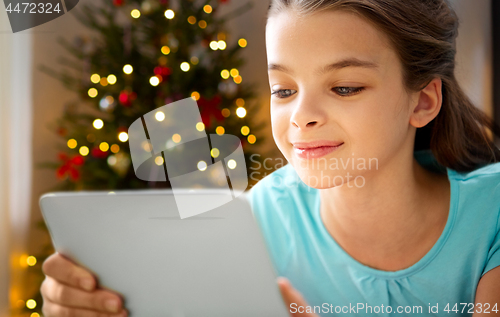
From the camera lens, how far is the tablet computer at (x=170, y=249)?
479 millimetres

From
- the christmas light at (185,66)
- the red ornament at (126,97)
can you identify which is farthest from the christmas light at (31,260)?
the christmas light at (185,66)

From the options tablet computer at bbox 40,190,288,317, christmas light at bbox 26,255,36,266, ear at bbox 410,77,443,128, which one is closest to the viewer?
tablet computer at bbox 40,190,288,317

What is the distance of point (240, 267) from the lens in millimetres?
490

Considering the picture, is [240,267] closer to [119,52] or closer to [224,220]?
[224,220]

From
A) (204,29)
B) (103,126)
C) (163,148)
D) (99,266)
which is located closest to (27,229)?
(103,126)

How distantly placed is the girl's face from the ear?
49mm

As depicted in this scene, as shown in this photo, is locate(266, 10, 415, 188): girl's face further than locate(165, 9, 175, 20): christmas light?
No

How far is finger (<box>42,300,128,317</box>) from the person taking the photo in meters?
0.55

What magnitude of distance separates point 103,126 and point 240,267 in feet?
3.62

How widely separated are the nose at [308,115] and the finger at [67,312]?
39 cm

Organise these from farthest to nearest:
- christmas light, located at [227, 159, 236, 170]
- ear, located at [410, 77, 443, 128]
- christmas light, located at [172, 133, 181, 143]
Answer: christmas light, located at [227, 159, 236, 170] → christmas light, located at [172, 133, 181, 143] → ear, located at [410, 77, 443, 128]

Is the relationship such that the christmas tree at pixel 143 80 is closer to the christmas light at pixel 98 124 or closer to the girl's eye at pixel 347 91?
the christmas light at pixel 98 124

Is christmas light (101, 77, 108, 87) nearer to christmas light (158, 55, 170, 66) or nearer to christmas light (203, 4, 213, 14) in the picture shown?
christmas light (158, 55, 170, 66)

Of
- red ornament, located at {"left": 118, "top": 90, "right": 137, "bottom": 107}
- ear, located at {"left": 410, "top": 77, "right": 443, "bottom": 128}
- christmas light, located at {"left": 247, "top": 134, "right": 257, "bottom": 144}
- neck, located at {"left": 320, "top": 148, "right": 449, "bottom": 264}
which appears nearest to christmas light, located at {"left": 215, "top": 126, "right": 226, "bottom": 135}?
christmas light, located at {"left": 247, "top": 134, "right": 257, "bottom": 144}
